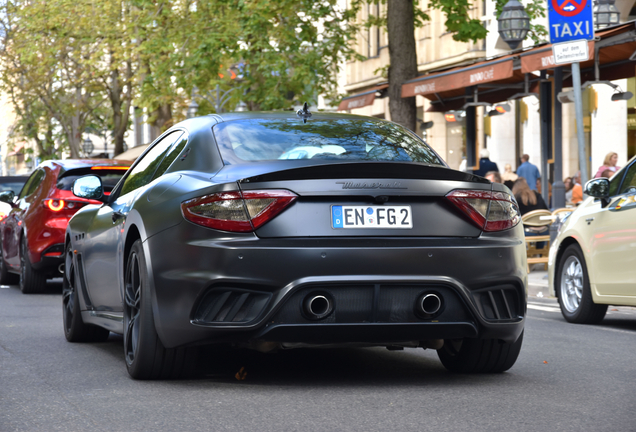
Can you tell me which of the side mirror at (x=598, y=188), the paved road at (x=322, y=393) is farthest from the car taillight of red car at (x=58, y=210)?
the side mirror at (x=598, y=188)

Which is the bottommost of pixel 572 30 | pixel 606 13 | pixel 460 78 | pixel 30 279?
pixel 30 279

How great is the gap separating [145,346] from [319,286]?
1.03m

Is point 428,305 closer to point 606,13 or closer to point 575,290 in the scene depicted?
point 575,290

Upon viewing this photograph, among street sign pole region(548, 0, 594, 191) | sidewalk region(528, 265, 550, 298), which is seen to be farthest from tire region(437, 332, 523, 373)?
sidewalk region(528, 265, 550, 298)

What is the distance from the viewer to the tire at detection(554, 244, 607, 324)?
9688mm

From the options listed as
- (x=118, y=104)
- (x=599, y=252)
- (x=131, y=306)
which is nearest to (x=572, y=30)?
(x=599, y=252)

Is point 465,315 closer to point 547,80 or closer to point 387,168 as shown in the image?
point 387,168

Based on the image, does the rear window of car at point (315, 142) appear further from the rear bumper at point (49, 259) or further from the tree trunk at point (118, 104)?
the tree trunk at point (118, 104)

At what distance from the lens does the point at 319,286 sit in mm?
5227

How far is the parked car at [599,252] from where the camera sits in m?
9.02

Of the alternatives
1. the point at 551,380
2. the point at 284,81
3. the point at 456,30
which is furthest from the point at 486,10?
the point at 551,380

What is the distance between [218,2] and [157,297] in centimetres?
1805

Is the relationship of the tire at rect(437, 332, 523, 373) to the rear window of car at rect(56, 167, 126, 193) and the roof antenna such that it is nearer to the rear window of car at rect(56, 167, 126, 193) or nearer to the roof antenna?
the roof antenna

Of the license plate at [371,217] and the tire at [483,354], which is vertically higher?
the license plate at [371,217]
